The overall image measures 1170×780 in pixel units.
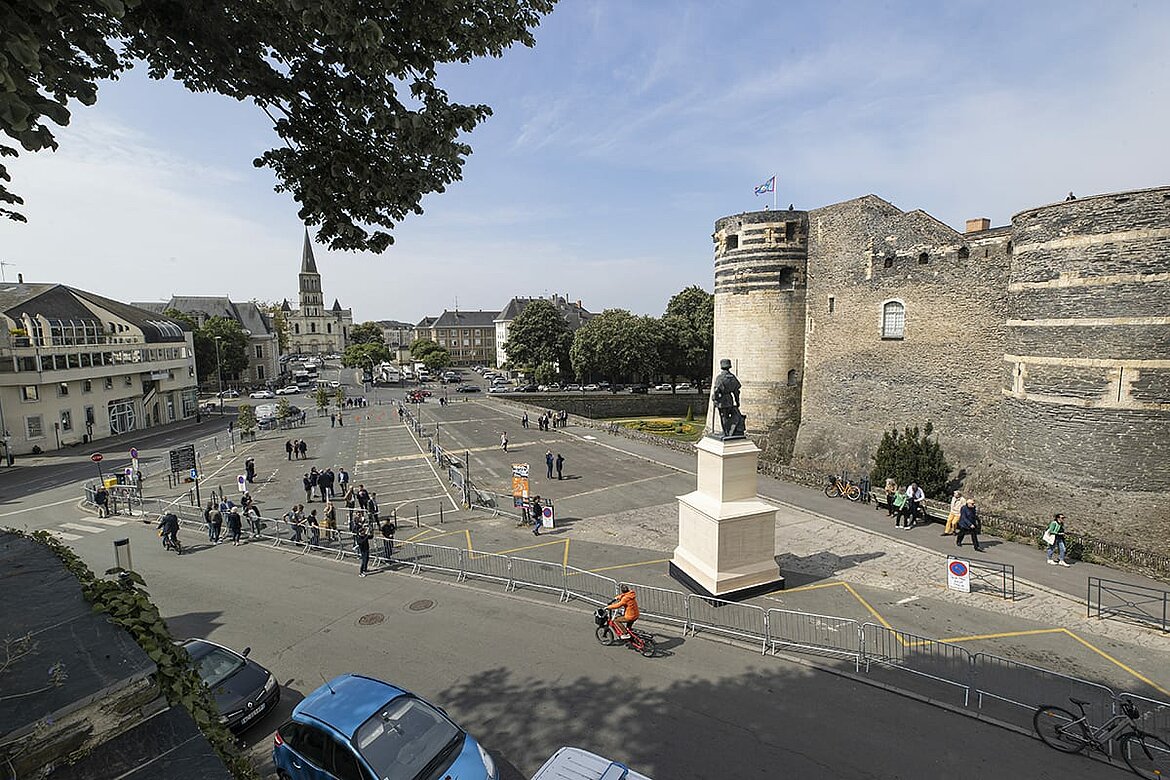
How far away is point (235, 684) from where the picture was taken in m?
8.49

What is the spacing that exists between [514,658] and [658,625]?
310 cm

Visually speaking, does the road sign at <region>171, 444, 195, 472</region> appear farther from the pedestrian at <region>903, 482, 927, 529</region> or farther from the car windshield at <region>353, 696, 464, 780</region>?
the pedestrian at <region>903, 482, 927, 529</region>

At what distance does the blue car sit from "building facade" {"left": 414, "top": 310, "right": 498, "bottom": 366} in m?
114

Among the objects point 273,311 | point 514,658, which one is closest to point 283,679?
point 514,658

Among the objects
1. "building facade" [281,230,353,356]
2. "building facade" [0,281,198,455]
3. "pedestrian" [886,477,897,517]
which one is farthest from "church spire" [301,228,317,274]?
"pedestrian" [886,477,897,517]

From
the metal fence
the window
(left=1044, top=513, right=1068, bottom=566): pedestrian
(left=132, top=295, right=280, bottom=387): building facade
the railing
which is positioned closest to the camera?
the metal fence

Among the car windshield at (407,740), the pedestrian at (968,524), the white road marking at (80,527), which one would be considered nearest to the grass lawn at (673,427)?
the pedestrian at (968,524)

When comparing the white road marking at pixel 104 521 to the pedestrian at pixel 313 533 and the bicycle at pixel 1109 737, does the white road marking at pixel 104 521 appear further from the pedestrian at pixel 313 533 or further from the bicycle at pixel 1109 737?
the bicycle at pixel 1109 737

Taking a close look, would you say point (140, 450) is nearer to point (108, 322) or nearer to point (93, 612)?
point (108, 322)

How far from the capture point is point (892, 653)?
10.1 m

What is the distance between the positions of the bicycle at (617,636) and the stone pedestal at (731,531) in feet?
8.56

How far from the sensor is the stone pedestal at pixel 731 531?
1243cm

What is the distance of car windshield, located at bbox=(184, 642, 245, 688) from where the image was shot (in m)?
8.40

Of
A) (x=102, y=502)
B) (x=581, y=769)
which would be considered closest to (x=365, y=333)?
(x=102, y=502)
